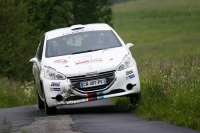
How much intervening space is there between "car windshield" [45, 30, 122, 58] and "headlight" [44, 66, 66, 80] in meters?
0.83

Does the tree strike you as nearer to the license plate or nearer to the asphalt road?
the asphalt road

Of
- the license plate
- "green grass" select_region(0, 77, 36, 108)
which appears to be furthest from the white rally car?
"green grass" select_region(0, 77, 36, 108)

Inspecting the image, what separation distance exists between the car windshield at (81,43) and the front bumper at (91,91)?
1170mm

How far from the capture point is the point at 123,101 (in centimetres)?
1575

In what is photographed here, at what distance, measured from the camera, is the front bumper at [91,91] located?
1332 cm

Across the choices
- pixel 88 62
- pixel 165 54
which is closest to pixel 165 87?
pixel 88 62

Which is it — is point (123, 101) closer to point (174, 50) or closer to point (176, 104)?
point (176, 104)

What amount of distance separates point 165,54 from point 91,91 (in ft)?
155

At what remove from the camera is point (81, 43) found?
14.8 metres

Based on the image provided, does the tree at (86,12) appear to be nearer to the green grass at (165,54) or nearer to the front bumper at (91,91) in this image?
the green grass at (165,54)

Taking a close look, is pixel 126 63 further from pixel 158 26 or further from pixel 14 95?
pixel 158 26

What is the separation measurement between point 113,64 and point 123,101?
2489 millimetres

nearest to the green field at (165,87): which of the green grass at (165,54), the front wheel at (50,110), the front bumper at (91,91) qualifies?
the green grass at (165,54)

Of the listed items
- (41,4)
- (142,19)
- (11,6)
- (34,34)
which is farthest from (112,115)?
(142,19)
